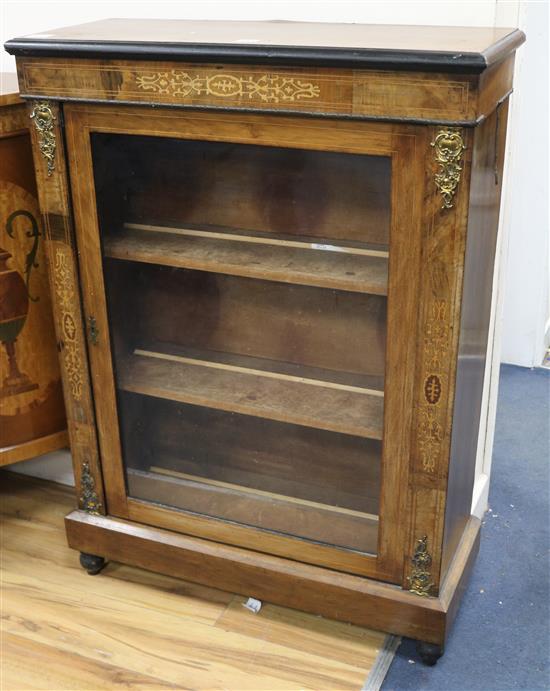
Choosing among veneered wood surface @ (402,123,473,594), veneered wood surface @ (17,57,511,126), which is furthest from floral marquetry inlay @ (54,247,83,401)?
veneered wood surface @ (402,123,473,594)

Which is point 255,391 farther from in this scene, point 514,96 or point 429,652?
point 514,96

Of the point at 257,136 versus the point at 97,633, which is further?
the point at 97,633

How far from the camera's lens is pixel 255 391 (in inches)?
54.1

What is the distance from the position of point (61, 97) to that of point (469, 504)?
2.92ft

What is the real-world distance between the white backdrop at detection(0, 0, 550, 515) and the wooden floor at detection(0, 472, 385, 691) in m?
0.42

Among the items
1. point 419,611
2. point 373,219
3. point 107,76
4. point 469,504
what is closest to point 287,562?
point 419,611

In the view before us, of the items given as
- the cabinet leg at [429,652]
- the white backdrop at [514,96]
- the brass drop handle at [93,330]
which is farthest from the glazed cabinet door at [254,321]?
the white backdrop at [514,96]

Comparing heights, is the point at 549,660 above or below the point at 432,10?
below

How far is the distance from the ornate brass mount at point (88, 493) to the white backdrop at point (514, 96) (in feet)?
2.15

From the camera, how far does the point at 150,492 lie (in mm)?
1462

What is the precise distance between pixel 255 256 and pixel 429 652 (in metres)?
0.63

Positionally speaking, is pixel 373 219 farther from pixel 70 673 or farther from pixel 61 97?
pixel 70 673

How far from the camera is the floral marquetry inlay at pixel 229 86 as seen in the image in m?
1.10

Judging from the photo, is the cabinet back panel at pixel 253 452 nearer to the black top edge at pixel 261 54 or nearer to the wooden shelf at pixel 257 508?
the wooden shelf at pixel 257 508
